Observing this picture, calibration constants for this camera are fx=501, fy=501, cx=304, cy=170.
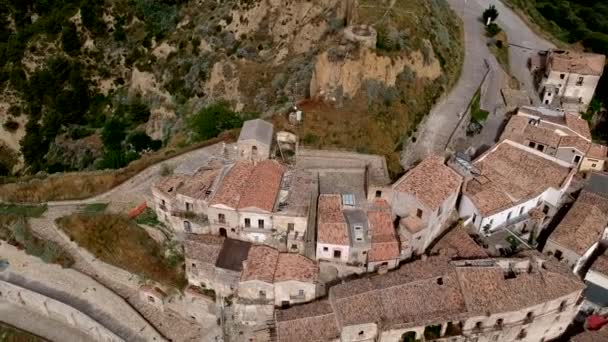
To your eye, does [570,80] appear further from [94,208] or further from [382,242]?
[94,208]

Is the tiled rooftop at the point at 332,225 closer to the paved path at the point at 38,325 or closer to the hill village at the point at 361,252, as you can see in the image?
the hill village at the point at 361,252

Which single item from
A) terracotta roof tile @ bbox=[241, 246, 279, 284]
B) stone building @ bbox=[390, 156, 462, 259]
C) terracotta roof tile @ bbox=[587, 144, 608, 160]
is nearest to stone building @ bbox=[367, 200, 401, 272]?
stone building @ bbox=[390, 156, 462, 259]

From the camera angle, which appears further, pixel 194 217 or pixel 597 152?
pixel 597 152

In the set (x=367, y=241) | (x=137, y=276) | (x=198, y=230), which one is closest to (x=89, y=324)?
(x=137, y=276)

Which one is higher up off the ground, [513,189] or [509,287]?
[513,189]

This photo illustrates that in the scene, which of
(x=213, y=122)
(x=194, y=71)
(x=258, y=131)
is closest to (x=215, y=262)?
(x=258, y=131)

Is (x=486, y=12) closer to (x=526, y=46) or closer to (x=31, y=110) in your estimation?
(x=526, y=46)

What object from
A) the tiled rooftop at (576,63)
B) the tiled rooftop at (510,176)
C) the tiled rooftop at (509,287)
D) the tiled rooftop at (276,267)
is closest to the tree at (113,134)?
the tiled rooftop at (276,267)
